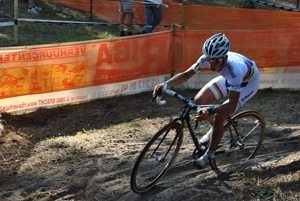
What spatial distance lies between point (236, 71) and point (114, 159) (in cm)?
214

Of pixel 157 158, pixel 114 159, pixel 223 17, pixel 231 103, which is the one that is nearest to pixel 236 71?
pixel 231 103

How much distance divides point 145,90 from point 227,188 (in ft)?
16.0

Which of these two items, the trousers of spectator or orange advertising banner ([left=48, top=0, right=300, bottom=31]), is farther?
the trousers of spectator

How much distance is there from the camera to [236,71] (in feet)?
17.2

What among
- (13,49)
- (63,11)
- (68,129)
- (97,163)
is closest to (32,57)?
(13,49)

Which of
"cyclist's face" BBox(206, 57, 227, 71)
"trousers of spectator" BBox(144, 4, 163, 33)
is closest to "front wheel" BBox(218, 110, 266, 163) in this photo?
"cyclist's face" BBox(206, 57, 227, 71)

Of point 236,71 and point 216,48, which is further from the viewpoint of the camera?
point 236,71

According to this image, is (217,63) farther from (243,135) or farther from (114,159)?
(114,159)

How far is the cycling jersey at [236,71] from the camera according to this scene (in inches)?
207

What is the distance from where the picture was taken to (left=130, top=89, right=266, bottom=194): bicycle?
5168mm

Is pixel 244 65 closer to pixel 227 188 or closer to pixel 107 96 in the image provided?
pixel 227 188

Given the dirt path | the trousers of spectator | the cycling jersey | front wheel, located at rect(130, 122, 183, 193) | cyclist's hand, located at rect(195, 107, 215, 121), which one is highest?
the cycling jersey

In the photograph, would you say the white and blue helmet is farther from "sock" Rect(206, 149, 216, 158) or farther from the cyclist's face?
"sock" Rect(206, 149, 216, 158)

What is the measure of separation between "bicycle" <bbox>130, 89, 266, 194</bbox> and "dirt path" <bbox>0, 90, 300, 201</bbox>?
153 millimetres
